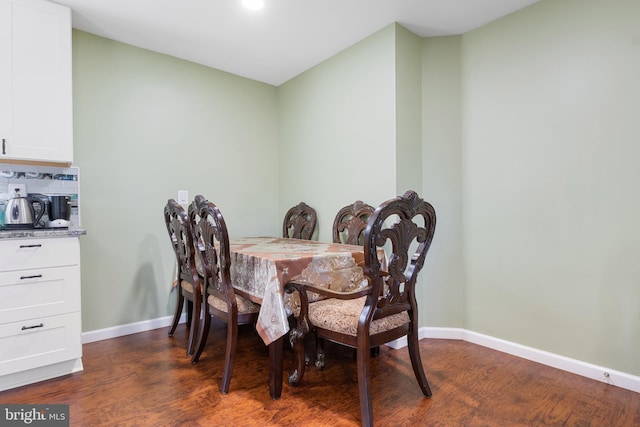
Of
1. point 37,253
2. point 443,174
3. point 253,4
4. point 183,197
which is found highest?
point 253,4

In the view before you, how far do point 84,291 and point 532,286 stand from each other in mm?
3349

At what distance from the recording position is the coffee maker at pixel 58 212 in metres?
2.28

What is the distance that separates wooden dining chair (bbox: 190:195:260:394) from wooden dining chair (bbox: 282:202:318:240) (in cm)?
131

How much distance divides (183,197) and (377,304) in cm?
230

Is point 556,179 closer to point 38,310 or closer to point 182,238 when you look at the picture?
point 182,238

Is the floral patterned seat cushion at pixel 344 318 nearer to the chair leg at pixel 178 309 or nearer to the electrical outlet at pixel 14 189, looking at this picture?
the chair leg at pixel 178 309

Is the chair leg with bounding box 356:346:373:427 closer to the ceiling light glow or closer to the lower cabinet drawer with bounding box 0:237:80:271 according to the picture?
the lower cabinet drawer with bounding box 0:237:80:271

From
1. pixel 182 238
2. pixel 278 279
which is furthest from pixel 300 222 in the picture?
pixel 278 279

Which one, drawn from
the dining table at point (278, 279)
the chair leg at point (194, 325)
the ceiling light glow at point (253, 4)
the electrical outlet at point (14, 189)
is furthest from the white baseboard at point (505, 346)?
the ceiling light glow at point (253, 4)

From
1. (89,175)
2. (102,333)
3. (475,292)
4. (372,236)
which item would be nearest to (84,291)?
(102,333)

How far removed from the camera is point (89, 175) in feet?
8.73

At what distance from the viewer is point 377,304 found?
61.7 inches

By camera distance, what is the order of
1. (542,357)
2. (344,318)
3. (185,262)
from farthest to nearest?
(185,262), (542,357), (344,318)

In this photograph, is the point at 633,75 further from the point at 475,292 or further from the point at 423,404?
the point at 423,404
